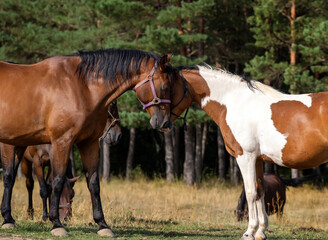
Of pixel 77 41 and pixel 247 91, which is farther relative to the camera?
pixel 77 41

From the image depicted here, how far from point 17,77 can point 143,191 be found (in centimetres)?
1069

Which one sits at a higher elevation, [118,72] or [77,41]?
[77,41]

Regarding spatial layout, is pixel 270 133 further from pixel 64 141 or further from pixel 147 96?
pixel 64 141

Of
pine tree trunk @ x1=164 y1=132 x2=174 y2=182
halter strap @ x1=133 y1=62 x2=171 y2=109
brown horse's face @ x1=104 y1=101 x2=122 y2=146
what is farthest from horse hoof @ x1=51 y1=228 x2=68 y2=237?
pine tree trunk @ x1=164 y1=132 x2=174 y2=182

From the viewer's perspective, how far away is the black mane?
278 inches

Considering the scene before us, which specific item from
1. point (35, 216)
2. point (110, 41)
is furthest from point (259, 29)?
point (35, 216)

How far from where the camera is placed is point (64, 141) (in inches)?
266

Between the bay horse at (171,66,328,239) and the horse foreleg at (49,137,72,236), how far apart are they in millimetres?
2169

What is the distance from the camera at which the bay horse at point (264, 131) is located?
21.2 feet

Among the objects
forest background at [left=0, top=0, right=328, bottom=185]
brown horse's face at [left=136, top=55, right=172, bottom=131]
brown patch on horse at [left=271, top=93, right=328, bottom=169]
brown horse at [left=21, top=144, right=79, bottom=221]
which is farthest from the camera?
forest background at [left=0, top=0, right=328, bottom=185]

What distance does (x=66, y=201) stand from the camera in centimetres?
976

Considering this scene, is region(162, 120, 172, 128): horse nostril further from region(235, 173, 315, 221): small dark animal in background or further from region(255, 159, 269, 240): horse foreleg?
region(235, 173, 315, 221): small dark animal in background

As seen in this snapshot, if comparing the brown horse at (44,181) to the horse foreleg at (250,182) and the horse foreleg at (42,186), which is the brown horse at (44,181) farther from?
the horse foreleg at (250,182)

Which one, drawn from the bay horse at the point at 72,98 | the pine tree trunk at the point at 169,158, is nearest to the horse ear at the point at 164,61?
the bay horse at the point at 72,98
